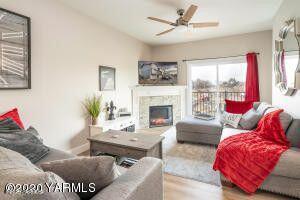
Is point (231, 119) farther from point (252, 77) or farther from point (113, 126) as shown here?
point (113, 126)

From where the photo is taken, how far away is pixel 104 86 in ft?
12.6

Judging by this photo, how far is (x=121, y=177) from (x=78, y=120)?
244cm

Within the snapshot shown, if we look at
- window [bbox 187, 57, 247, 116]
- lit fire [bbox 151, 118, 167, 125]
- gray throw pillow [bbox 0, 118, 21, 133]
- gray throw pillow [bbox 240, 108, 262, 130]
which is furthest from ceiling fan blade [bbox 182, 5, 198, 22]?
lit fire [bbox 151, 118, 167, 125]

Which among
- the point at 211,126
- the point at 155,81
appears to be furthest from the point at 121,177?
the point at 155,81

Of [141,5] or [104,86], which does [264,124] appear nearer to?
[141,5]

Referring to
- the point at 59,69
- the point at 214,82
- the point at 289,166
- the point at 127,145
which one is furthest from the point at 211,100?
the point at 59,69

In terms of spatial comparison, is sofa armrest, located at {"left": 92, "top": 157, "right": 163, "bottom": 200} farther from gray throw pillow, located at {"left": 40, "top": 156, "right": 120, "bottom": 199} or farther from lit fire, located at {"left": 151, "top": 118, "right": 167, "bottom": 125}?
lit fire, located at {"left": 151, "top": 118, "right": 167, "bottom": 125}

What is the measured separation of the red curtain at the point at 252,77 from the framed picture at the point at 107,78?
3391 mm

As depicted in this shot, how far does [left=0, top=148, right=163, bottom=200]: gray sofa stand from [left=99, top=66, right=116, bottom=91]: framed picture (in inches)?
110

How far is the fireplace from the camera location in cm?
531

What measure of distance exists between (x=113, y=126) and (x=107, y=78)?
1.14 meters

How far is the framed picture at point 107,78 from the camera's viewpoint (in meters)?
3.75

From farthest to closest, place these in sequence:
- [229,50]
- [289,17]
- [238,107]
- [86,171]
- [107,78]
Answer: [229,50]
[107,78]
[238,107]
[289,17]
[86,171]

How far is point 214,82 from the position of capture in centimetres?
522
